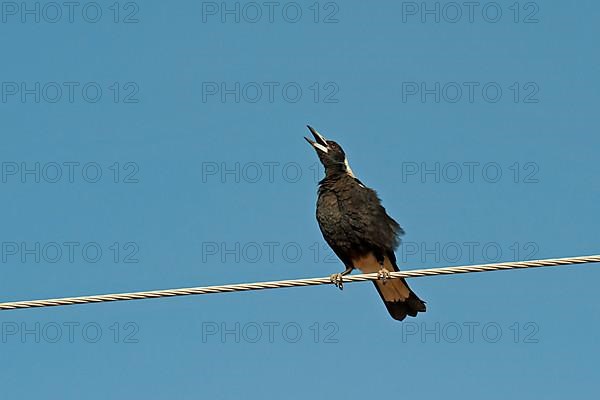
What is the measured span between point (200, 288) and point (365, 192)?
3.21m

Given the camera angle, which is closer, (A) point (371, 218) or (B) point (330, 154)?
(A) point (371, 218)

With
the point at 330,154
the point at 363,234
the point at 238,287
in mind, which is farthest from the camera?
the point at 330,154

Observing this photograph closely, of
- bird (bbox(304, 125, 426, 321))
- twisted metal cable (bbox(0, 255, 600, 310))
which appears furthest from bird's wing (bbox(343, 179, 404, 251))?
twisted metal cable (bbox(0, 255, 600, 310))

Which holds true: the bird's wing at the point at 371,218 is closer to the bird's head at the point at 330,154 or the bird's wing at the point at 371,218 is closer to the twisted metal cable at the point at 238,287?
the bird's head at the point at 330,154

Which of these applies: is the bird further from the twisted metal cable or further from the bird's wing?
the twisted metal cable

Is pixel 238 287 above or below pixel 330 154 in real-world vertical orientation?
below

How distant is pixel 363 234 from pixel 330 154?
1.12 metres

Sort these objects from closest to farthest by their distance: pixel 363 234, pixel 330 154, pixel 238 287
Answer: pixel 238 287
pixel 363 234
pixel 330 154

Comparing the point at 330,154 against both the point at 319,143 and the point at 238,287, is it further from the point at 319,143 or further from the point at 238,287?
the point at 238,287

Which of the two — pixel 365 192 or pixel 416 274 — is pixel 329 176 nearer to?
pixel 365 192

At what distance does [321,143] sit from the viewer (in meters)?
10.5

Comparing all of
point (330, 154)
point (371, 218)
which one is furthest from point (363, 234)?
point (330, 154)

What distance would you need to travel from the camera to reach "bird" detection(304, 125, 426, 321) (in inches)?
377

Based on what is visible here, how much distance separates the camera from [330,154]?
10.4m
